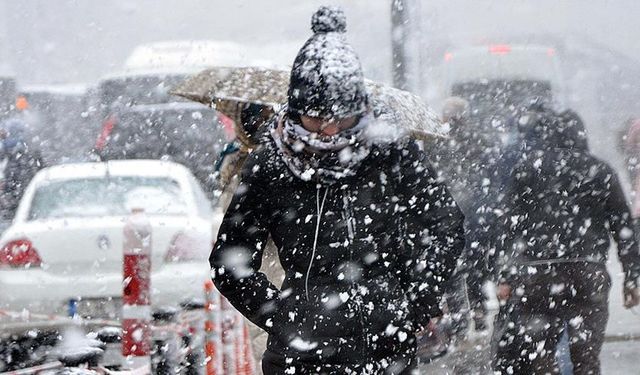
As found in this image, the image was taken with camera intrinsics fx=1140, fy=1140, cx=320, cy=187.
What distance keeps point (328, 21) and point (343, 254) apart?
1.01 m

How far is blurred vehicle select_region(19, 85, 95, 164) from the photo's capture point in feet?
88.1

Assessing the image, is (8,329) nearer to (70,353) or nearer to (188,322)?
(188,322)

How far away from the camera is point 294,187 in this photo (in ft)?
12.1

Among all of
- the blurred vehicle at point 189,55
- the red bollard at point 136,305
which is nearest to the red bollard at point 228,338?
the red bollard at point 136,305

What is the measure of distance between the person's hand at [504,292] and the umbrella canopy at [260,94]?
34.3 inches

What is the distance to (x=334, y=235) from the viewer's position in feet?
11.9

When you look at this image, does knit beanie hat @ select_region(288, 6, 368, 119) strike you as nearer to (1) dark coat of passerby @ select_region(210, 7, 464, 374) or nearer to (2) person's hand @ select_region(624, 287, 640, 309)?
(1) dark coat of passerby @ select_region(210, 7, 464, 374)

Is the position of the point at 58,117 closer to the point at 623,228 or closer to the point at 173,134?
the point at 173,134

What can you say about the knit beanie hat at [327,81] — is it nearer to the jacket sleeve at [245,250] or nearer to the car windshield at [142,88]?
the jacket sleeve at [245,250]

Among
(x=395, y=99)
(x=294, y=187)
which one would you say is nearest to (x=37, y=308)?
(x=395, y=99)

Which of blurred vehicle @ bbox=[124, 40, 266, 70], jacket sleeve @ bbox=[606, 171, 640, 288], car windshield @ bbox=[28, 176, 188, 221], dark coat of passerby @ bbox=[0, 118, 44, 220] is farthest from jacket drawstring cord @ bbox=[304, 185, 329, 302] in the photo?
blurred vehicle @ bbox=[124, 40, 266, 70]

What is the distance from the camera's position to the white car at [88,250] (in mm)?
8477

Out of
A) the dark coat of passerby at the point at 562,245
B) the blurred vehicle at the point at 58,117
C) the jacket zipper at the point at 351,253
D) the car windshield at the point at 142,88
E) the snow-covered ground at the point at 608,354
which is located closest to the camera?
the jacket zipper at the point at 351,253

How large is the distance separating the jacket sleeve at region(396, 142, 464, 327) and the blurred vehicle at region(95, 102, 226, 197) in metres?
13.0
